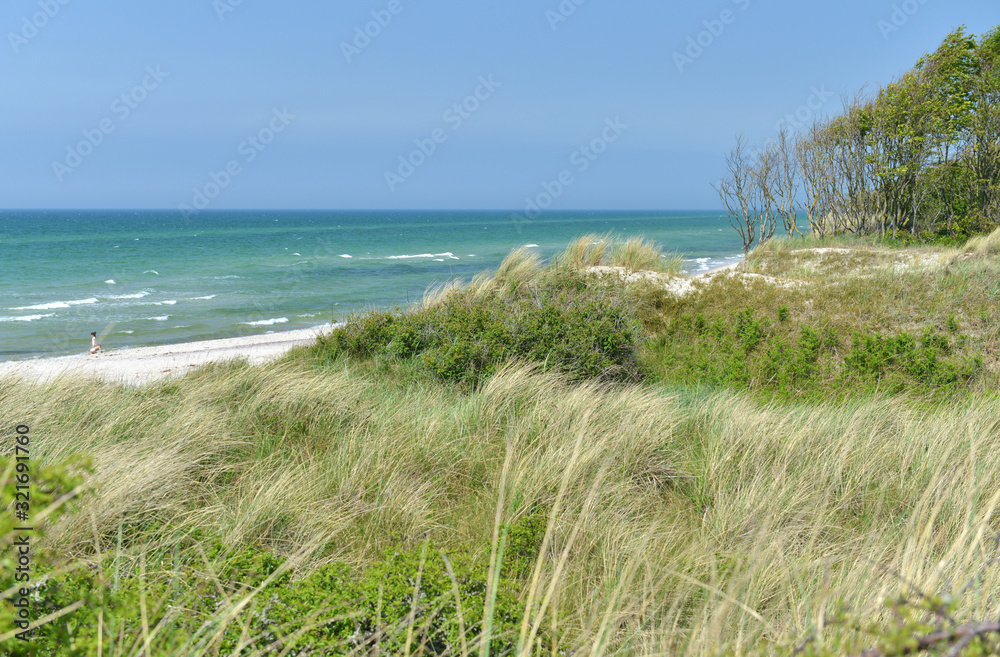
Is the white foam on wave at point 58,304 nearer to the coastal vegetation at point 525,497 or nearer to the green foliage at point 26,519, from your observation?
the coastal vegetation at point 525,497

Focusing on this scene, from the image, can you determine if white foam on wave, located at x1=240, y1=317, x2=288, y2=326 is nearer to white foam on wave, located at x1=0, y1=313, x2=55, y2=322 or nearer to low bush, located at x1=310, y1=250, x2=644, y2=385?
white foam on wave, located at x1=0, y1=313, x2=55, y2=322

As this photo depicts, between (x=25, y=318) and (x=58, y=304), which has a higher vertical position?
(x=58, y=304)

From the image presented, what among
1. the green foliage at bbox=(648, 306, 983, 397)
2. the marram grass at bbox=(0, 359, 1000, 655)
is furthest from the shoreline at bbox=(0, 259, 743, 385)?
the marram grass at bbox=(0, 359, 1000, 655)

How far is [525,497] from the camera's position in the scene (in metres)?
3.17

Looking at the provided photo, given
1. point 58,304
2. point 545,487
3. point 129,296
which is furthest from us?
point 129,296

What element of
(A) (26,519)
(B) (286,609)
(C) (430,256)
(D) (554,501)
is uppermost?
(C) (430,256)

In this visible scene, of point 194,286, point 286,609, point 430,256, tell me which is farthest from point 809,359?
point 430,256

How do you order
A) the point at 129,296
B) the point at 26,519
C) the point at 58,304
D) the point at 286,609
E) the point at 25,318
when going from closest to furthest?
the point at 26,519, the point at 286,609, the point at 25,318, the point at 58,304, the point at 129,296

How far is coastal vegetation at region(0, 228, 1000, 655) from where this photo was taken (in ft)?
6.09

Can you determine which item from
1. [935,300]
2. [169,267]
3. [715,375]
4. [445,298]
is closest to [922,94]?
[935,300]

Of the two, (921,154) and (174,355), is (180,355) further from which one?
(921,154)

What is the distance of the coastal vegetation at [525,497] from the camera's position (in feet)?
6.09

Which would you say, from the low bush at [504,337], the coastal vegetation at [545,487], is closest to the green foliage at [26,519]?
the coastal vegetation at [545,487]

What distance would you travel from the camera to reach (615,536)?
281 cm
